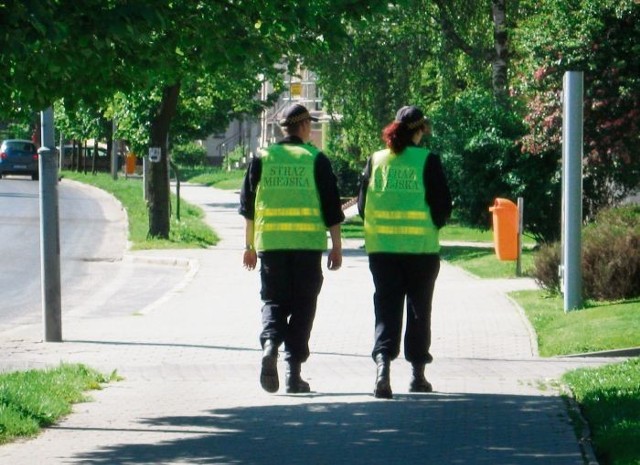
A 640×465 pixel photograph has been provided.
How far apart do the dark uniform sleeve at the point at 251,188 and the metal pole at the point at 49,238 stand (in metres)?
4.62

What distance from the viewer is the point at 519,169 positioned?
86.2 ft

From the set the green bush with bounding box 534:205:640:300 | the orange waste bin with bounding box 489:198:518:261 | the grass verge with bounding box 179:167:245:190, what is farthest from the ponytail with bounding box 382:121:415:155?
the grass verge with bounding box 179:167:245:190

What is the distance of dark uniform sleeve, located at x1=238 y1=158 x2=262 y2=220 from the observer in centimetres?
922

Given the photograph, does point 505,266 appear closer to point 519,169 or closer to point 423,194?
point 519,169

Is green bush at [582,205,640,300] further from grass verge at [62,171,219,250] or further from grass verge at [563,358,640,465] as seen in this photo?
grass verge at [62,171,219,250]

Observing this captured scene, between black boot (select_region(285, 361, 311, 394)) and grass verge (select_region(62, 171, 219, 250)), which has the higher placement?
black boot (select_region(285, 361, 311, 394))

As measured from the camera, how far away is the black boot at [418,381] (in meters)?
9.29

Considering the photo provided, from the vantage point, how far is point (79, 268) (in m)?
25.0

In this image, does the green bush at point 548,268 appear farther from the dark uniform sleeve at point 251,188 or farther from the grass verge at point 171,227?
the grass verge at point 171,227

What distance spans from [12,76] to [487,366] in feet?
14.1

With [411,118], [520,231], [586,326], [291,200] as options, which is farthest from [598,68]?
[291,200]

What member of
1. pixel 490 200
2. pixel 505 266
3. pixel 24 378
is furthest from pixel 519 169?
pixel 24 378

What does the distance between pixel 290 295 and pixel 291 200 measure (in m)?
0.59

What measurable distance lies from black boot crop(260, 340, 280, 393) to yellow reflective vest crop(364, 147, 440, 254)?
85 cm
